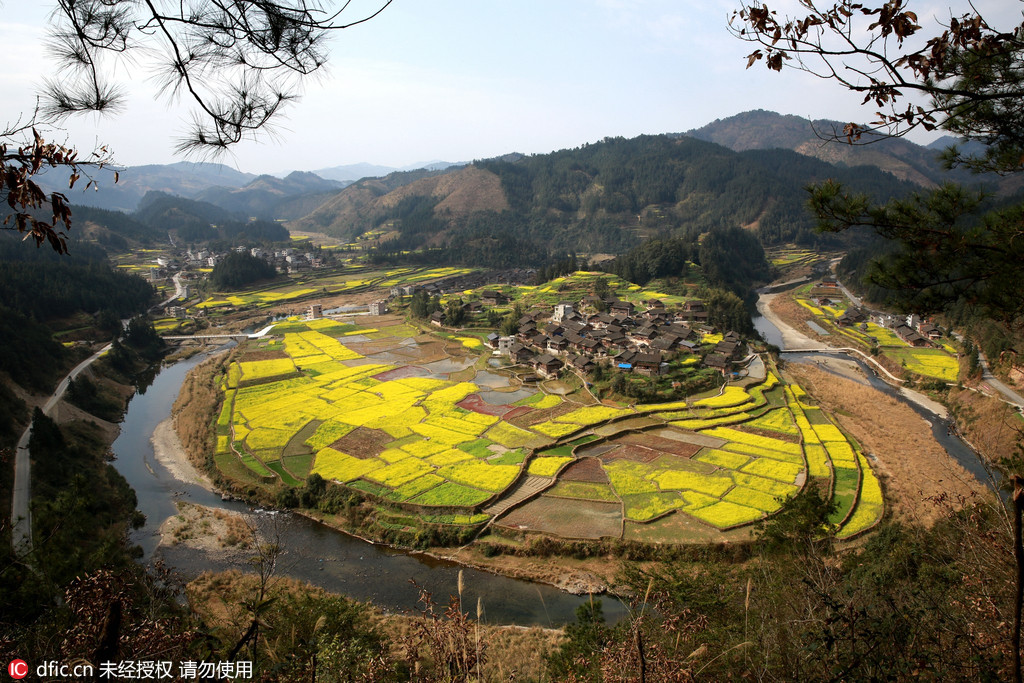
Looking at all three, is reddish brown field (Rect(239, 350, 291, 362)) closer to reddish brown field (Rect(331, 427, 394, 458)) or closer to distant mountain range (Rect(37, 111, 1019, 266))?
reddish brown field (Rect(331, 427, 394, 458))

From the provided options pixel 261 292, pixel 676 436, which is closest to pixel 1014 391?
pixel 676 436

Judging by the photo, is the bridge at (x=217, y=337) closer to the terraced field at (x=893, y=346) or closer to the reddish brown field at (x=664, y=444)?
the reddish brown field at (x=664, y=444)

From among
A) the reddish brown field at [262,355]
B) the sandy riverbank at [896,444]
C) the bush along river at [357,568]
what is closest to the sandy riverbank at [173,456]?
the bush along river at [357,568]

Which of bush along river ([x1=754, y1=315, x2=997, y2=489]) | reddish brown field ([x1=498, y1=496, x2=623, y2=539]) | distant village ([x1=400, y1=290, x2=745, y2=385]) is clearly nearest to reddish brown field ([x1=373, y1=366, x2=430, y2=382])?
distant village ([x1=400, y1=290, x2=745, y2=385])

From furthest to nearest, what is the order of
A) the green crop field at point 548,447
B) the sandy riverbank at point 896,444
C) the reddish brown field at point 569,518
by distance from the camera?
1. the green crop field at point 548,447
2. the sandy riverbank at point 896,444
3. the reddish brown field at point 569,518

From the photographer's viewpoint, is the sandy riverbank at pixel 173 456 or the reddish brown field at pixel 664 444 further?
the reddish brown field at pixel 664 444

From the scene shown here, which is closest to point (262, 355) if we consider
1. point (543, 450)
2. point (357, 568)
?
point (543, 450)

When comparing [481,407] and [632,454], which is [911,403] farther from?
[481,407]
